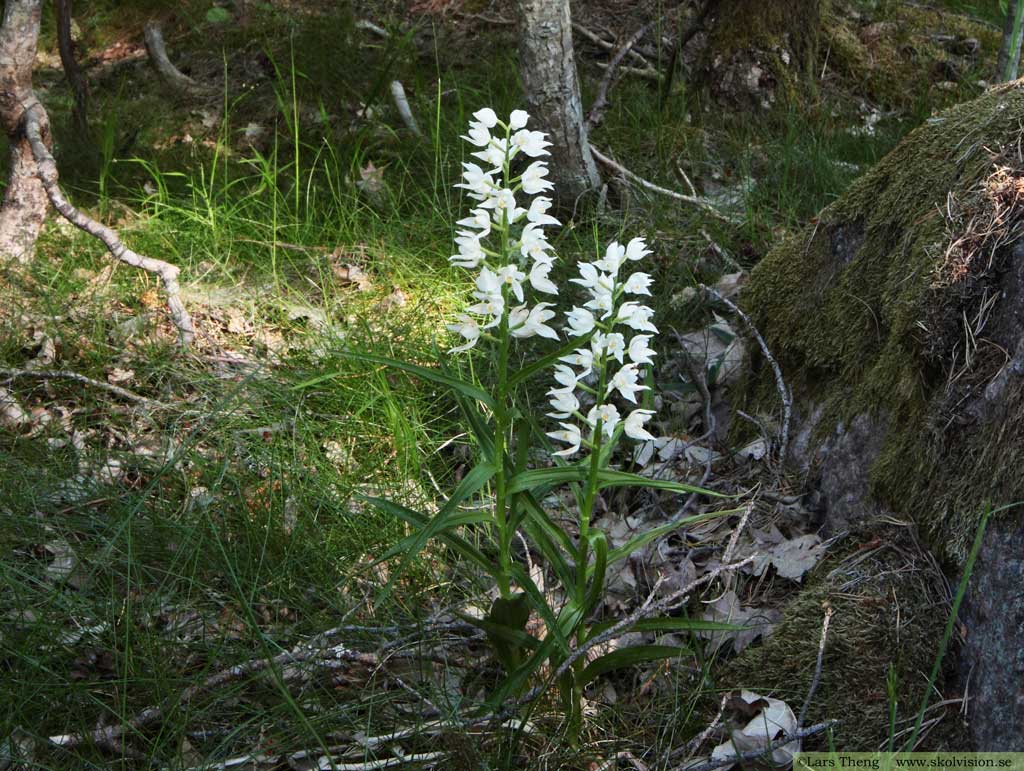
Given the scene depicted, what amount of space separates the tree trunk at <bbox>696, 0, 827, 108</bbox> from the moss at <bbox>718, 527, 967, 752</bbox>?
9.56 feet

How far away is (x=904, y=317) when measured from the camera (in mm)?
2057

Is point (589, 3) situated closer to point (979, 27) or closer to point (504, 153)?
point (979, 27)

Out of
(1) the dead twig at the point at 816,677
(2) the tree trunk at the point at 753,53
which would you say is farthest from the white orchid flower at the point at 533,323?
(2) the tree trunk at the point at 753,53

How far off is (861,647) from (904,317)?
0.73 metres

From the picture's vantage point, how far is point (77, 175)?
401cm

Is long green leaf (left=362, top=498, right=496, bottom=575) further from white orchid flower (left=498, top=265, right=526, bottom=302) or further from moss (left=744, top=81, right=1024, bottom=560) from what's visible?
moss (left=744, top=81, right=1024, bottom=560)

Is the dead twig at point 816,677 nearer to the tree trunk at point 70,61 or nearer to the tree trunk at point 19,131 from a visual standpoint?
the tree trunk at point 19,131

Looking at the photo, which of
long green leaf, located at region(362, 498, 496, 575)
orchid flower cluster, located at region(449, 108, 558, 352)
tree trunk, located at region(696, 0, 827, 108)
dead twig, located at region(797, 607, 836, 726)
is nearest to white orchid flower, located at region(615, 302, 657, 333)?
orchid flower cluster, located at region(449, 108, 558, 352)

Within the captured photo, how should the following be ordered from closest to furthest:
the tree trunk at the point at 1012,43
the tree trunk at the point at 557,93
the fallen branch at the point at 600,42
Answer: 1. the tree trunk at the point at 1012,43
2. the tree trunk at the point at 557,93
3. the fallen branch at the point at 600,42

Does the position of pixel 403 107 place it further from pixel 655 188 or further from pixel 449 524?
pixel 449 524

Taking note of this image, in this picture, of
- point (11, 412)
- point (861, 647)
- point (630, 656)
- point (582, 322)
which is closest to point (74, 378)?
point (11, 412)

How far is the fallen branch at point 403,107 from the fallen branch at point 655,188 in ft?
2.61

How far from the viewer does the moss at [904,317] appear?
71.8 inches

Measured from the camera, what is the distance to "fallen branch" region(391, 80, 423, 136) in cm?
410
